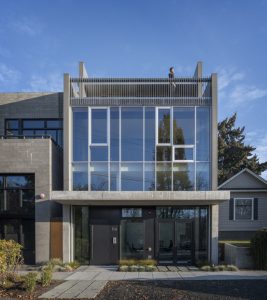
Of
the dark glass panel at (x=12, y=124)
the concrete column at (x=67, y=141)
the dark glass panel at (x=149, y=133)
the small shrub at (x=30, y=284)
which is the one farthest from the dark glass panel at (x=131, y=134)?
the small shrub at (x=30, y=284)

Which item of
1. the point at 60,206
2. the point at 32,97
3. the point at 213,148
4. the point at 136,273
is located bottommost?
the point at 136,273

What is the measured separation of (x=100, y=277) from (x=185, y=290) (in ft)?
13.4

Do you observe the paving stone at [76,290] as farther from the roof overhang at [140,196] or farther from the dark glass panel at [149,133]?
the dark glass panel at [149,133]

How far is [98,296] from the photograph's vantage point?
10.6m

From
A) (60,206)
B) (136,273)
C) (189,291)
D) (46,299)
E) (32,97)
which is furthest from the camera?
(32,97)

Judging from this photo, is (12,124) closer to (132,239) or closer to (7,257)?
(132,239)

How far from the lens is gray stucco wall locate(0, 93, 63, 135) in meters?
20.9

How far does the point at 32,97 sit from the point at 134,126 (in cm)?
647

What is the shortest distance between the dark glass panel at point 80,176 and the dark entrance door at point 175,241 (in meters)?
3.85

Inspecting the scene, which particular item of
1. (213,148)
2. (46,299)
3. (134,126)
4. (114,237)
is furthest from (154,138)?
(46,299)

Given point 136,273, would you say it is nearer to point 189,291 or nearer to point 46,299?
point 189,291

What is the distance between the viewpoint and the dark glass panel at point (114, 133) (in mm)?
17781

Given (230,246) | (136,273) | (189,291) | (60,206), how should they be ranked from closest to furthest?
(189,291) → (136,273) → (230,246) → (60,206)

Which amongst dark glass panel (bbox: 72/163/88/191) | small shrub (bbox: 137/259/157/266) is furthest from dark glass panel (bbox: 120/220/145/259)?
dark glass panel (bbox: 72/163/88/191)
